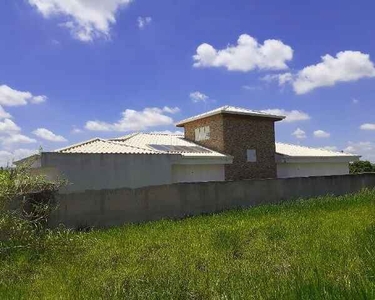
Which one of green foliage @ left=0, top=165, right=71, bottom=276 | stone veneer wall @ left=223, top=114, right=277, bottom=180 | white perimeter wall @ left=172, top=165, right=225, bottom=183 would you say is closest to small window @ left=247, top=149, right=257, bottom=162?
stone veneer wall @ left=223, top=114, right=277, bottom=180

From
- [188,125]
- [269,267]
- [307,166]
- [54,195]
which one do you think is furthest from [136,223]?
[307,166]

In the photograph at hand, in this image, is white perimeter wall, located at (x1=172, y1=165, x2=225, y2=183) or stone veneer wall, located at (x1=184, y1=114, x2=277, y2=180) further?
stone veneer wall, located at (x1=184, y1=114, x2=277, y2=180)

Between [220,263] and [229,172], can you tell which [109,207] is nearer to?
[220,263]

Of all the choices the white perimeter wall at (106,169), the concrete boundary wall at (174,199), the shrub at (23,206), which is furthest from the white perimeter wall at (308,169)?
the shrub at (23,206)

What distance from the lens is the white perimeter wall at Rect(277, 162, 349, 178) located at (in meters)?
27.3

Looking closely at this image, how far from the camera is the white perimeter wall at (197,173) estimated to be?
2189 centimetres

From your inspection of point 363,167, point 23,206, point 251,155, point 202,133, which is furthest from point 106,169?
point 363,167

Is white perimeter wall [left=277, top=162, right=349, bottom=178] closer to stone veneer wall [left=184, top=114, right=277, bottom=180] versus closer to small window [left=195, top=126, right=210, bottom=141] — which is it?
stone veneer wall [left=184, top=114, right=277, bottom=180]

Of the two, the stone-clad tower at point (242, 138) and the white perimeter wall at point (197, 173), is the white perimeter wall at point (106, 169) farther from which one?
the stone-clad tower at point (242, 138)

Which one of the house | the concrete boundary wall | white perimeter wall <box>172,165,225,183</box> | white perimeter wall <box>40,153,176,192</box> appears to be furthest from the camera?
white perimeter wall <box>172,165,225,183</box>

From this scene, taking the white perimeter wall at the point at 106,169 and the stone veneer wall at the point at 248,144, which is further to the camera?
the stone veneer wall at the point at 248,144

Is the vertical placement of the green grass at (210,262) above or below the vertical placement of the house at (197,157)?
below

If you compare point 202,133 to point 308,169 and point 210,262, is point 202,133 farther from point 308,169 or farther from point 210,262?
point 210,262

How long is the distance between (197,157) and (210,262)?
1518cm
